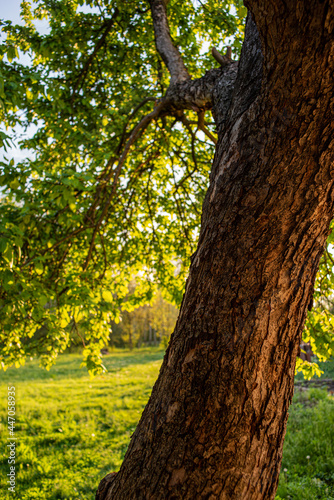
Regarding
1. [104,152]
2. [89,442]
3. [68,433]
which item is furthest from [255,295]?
[68,433]

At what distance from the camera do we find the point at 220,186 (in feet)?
4.72

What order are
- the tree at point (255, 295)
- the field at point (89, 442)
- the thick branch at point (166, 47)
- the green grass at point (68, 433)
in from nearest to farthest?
the tree at point (255, 295) → the thick branch at point (166, 47) → the field at point (89, 442) → the green grass at point (68, 433)

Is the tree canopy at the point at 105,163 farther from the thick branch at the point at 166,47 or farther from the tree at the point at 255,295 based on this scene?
the tree at the point at 255,295

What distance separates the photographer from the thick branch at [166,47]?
10.5 ft

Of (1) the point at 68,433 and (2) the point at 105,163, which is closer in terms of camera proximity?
(2) the point at 105,163

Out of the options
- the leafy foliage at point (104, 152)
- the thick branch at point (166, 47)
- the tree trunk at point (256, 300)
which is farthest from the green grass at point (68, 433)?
the thick branch at point (166, 47)

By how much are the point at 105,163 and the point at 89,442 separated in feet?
15.7

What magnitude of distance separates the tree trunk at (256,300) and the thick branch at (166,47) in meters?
A: 2.12

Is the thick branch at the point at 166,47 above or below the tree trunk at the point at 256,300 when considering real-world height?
above

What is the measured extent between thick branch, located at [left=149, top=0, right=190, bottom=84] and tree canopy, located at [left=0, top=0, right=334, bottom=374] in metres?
0.34

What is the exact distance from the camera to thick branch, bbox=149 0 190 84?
3.21m

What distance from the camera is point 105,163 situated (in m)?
5.20

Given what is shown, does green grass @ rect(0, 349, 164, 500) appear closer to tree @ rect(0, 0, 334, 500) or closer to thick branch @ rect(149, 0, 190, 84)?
tree @ rect(0, 0, 334, 500)

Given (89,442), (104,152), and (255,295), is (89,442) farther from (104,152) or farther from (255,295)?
(255,295)
